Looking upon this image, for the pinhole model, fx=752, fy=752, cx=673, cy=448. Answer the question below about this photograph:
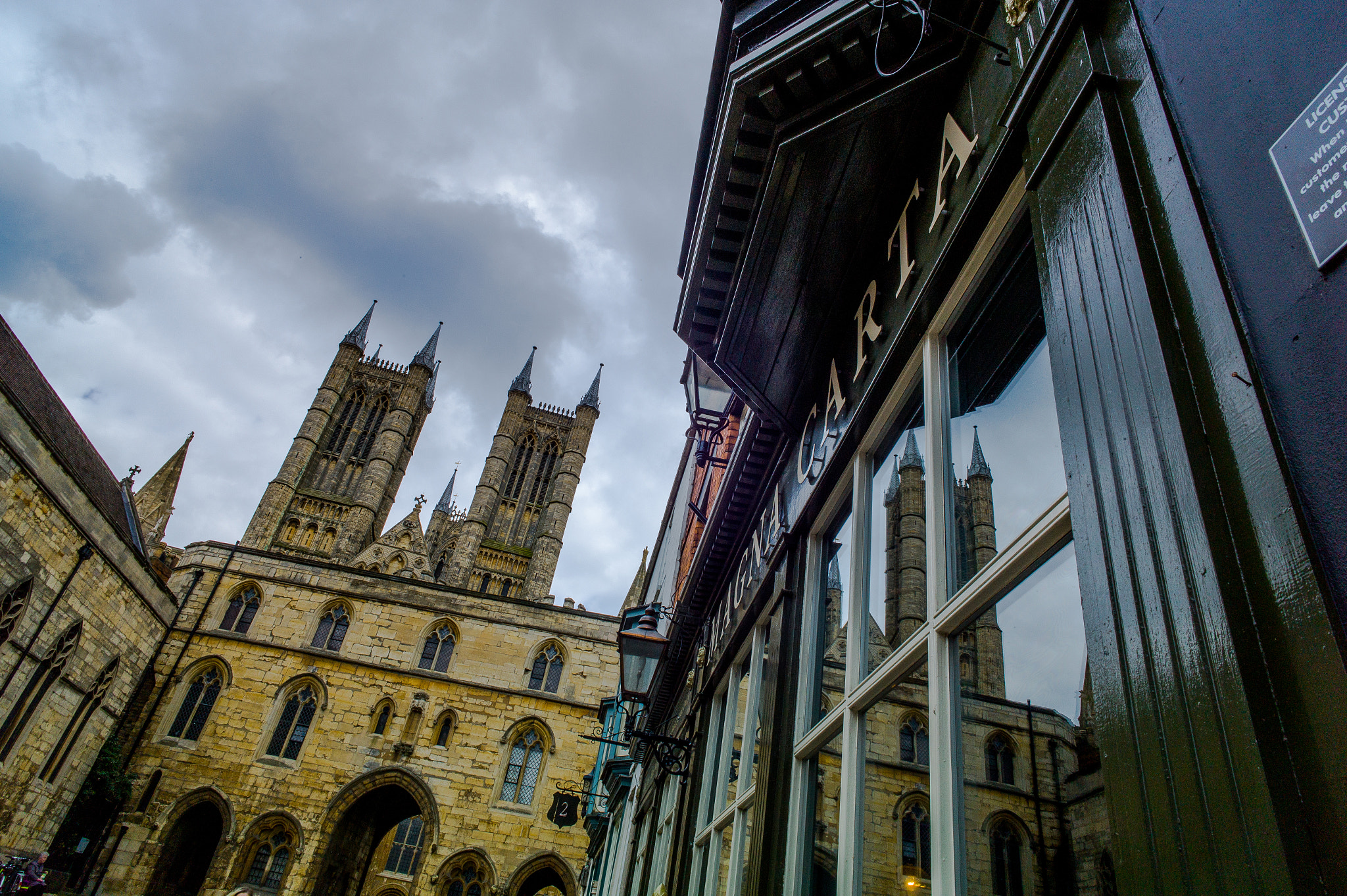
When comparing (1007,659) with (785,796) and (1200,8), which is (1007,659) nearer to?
(1200,8)

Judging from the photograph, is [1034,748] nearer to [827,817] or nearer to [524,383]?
[827,817]

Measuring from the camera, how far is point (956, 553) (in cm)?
222

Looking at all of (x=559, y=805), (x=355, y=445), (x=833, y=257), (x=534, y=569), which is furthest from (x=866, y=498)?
(x=355, y=445)

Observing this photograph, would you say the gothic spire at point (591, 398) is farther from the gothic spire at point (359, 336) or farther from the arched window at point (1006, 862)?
the arched window at point (1006, 862)

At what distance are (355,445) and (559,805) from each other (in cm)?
4733

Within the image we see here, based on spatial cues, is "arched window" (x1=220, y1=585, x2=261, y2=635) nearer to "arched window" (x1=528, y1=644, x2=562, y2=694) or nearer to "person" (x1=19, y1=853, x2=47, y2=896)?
"arched window" (x1=528, y1=644, x2=562, y2=694)

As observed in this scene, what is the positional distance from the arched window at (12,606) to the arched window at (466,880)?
1409 centimetres

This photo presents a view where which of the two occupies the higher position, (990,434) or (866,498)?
(866,498)

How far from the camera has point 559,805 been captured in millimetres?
19656

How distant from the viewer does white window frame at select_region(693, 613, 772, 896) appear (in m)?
3.93

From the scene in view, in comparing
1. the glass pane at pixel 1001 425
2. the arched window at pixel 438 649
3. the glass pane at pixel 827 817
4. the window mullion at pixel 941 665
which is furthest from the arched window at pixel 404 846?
the glass pane at pixel 1001 425

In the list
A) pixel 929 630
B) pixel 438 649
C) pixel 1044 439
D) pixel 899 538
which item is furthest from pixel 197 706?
pixel 1044 439

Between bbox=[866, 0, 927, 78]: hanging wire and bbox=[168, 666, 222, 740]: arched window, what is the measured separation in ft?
98.3

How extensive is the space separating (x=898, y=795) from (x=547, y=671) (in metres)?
27.4
